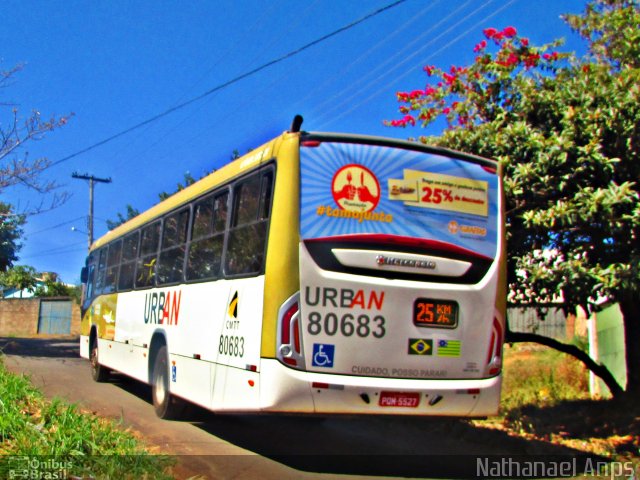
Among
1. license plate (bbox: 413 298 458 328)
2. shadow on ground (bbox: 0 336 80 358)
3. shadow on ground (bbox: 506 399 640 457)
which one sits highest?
license plate (bbox: 413 298 458 328)

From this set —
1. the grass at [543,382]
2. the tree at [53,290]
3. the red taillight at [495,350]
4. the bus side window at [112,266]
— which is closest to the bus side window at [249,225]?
the red taillight at [495,350]

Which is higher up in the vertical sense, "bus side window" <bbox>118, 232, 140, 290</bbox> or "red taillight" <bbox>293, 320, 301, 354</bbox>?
"bus side window" <bbox>118, 232, 140, 290</bbox>

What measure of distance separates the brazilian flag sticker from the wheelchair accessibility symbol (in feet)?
2.57

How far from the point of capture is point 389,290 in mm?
6184

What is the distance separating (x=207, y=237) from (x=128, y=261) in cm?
429

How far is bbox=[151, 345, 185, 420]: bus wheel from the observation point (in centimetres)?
887

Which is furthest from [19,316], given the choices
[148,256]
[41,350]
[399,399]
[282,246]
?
[399,399]

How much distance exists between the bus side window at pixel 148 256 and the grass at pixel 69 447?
345 centimetres

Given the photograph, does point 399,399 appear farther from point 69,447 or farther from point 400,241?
point 69,447

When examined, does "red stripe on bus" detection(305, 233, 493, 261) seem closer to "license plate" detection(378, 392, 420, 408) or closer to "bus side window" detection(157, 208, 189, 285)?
"license plate" detection(378, 392, 420, 408)

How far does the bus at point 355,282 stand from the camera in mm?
5961

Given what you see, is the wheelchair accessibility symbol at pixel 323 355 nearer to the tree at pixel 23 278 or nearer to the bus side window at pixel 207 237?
the bus side window at pixel 207 237

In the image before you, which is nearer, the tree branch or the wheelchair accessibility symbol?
the wheelchair accessibility symbol

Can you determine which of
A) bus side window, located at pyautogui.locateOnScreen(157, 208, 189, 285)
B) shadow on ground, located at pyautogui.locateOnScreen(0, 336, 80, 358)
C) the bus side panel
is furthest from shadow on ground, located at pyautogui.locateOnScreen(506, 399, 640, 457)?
shadow on ground, located at pyautogui.locateOnScreen(0, 336, 80, 358)
